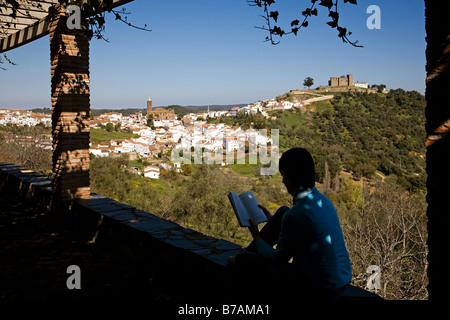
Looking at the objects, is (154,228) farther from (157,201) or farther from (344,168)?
(344,168)

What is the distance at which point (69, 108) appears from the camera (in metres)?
4.14

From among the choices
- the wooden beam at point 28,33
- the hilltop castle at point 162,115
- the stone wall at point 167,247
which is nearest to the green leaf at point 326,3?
the stone wall at point 167,247

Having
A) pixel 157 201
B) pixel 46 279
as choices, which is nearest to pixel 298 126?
pixel 157 201

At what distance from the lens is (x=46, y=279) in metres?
2.82

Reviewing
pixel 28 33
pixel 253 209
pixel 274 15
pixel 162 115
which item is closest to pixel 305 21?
pixel 274 15

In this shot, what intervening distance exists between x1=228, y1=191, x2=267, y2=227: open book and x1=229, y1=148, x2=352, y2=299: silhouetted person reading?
0.72 feet

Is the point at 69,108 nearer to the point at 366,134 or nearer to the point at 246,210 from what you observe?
the point at 246,210

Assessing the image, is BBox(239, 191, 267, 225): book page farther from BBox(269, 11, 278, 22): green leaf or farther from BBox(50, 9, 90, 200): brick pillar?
BBox(50, 9, 90, 200): brick pillar

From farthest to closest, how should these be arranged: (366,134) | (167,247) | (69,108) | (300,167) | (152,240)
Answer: (366,134) → (69,108) → (152,240) → (167,247) → (300,167)

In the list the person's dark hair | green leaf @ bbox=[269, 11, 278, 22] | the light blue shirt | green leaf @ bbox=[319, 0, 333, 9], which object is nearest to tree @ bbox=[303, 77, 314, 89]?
green leaf @ bbox=[269, 11, 278, 22]

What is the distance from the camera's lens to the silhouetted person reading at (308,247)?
1561 mm

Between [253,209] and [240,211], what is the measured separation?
0.27ft

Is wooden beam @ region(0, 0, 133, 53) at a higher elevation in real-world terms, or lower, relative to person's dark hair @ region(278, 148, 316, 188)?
higher

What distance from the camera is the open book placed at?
1.88 metres
